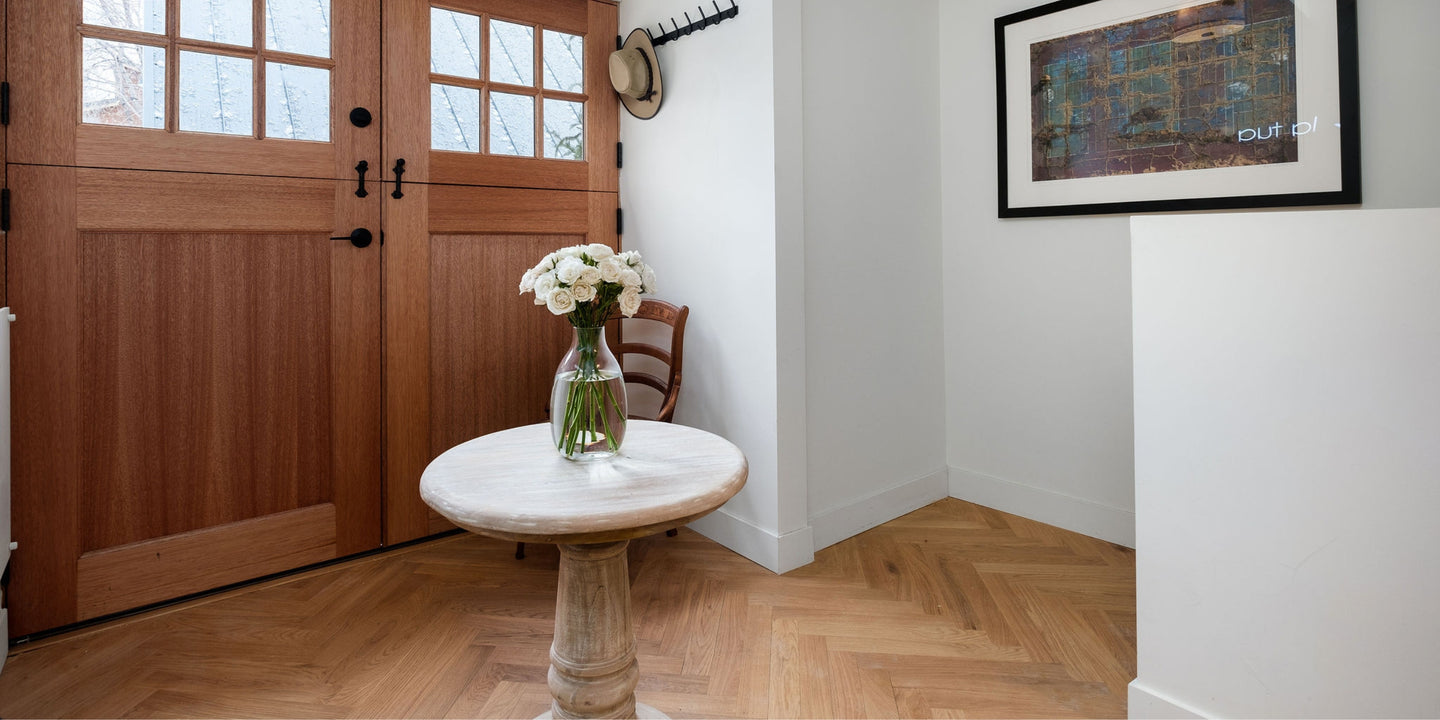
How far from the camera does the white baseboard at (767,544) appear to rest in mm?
2434

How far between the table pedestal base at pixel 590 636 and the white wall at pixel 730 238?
43.9 inches

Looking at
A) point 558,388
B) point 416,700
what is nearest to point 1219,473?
point 558,388

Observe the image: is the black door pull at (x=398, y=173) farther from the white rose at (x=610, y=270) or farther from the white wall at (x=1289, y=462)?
the white wall at (x=1289, y=462)

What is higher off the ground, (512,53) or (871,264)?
(512,53)

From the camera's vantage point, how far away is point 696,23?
8.57ft

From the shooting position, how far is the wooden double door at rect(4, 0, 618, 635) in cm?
198

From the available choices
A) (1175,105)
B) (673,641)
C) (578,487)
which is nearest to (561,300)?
(578,487)

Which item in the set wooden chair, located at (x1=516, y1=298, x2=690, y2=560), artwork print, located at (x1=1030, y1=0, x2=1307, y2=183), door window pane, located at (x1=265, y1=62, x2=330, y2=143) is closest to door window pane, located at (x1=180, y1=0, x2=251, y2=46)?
door window pane, located at (x1=265, y1=62, x2=330, y2=143)

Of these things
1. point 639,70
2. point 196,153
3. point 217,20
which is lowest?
point 196,153

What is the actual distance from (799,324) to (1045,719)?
134 centimetres

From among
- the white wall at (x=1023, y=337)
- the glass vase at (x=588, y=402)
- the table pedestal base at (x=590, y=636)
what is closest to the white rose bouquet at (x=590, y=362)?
the glass vase at (x=588, y=402)

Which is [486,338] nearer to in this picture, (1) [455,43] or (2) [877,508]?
(1) [455,43]

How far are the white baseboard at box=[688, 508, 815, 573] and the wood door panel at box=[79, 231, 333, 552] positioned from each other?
4.54ft

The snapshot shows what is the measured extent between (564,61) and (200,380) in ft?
5.62
